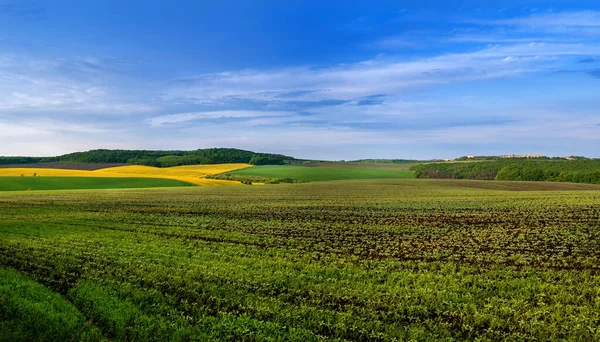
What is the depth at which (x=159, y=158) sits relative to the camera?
162125 millimetres

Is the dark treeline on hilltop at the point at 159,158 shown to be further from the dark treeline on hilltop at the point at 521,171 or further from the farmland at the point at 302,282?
the farmland at the point at 302,282

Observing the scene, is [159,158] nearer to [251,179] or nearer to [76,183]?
[251,179]

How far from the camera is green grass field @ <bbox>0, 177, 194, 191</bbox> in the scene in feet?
267

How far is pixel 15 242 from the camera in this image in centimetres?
2181

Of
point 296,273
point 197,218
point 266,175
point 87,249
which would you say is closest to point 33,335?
point 296,273

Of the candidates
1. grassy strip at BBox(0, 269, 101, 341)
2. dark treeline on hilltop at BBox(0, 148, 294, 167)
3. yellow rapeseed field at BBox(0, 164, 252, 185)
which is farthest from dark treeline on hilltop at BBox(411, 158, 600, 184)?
grassy strip at BBox(0, 269, 101, 341)

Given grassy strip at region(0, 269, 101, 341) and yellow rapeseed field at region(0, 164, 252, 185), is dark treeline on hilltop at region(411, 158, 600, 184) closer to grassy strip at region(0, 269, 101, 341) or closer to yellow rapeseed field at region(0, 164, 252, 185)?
yellow rapeseed field at region(0, 164, 252, 185)

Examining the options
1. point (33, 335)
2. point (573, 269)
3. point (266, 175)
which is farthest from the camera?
point (266, 175)

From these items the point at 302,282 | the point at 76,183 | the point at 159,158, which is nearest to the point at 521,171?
the point at 76,183

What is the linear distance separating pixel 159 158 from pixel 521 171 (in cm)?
13628

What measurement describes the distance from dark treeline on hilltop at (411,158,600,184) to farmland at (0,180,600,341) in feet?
339

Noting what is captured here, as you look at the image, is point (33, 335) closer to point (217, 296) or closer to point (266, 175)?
point (217, 296)

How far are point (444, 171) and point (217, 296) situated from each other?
146023mm

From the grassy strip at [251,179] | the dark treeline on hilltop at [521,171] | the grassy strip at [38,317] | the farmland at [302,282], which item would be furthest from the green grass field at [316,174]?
the grassy strip at [38,317]
